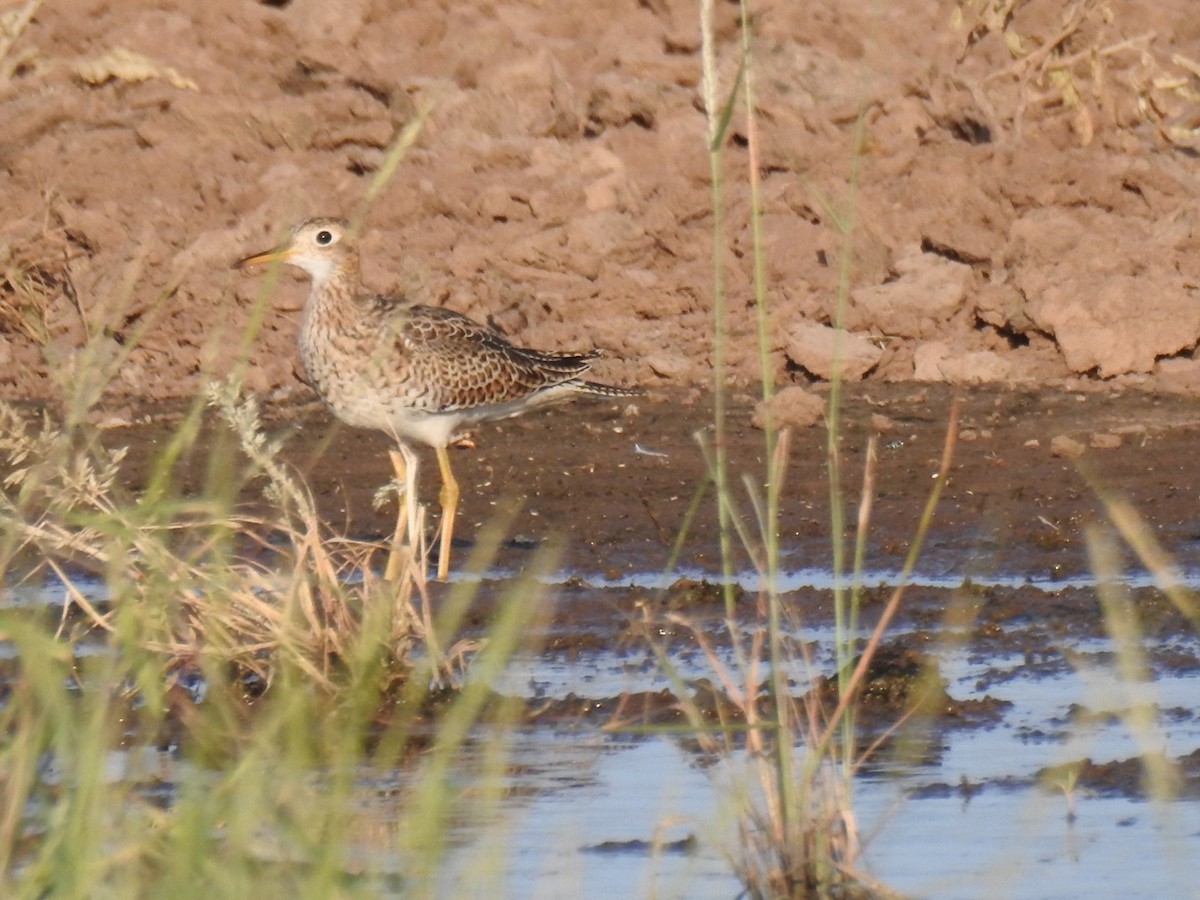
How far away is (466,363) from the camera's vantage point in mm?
9438

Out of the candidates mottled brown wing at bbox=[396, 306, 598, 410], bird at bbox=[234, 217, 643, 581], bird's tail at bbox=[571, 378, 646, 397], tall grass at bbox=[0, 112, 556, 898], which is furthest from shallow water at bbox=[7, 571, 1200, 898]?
bird's tail at bbox=[571, 378, 646, 397]

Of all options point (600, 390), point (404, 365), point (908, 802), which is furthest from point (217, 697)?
point (600, 390)

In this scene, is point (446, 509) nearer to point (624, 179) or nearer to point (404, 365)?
point (404, 365)

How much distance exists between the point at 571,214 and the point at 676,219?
0.50 meters

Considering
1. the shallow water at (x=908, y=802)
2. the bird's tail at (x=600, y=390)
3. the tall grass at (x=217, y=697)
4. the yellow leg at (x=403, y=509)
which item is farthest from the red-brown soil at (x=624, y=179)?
the shallow water at (x=908, y=802)

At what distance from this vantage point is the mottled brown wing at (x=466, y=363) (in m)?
9.27

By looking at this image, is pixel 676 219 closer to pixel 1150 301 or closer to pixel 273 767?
pixel 1150 301

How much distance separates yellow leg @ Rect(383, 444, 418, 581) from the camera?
23.5 feet

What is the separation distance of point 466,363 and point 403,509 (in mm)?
1379

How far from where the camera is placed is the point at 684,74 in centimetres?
1269

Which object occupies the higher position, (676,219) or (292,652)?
(676,219)

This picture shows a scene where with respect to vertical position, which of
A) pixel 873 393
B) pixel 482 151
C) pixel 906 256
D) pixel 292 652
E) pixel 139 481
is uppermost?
pixel 482 151

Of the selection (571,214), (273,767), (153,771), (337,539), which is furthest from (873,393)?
(273,767)

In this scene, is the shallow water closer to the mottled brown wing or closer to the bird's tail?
the mottled brown wing
